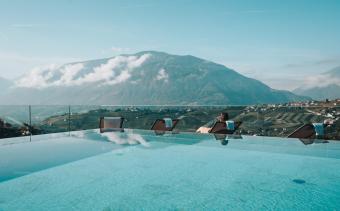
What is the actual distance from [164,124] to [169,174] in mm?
4252

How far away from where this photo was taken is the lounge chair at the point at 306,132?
23.8 feet

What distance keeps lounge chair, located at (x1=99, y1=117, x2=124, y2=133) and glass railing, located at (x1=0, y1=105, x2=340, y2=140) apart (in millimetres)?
319

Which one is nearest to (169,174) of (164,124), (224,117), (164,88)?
(164,124)

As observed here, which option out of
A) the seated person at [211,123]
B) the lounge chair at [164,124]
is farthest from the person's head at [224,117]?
the lounge chair at [164,124]

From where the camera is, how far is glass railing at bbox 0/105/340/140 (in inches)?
310

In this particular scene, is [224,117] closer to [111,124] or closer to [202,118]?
[202,118]

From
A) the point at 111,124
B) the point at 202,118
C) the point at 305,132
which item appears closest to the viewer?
the point at 305,132

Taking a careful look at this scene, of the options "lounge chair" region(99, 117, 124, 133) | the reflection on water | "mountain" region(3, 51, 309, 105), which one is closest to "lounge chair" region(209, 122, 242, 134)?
the reflection on water

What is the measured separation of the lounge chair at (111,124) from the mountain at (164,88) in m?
126

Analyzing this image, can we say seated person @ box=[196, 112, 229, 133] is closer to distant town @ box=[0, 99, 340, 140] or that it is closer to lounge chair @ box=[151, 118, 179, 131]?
distant town @ box=[0, 99, 340, 140]

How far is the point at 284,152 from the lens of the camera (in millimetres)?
6340

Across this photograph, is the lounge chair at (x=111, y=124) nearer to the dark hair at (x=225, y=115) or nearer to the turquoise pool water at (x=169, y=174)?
the turquoise pool water at (x=169, y=174)

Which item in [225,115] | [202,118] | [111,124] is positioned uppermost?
[225,115]

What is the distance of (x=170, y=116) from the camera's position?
970 cm
